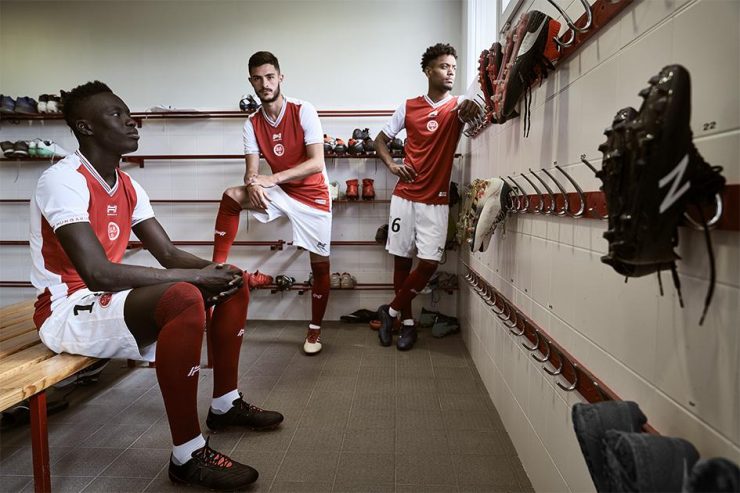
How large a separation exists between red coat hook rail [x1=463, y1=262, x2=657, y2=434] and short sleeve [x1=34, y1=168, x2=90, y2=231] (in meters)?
1.58

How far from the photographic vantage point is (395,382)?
2.60 m

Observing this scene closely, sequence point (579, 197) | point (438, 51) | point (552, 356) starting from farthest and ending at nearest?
point (438, 51), point (552, 356), point (579, 197)

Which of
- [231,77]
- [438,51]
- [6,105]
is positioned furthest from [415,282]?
[6,105]

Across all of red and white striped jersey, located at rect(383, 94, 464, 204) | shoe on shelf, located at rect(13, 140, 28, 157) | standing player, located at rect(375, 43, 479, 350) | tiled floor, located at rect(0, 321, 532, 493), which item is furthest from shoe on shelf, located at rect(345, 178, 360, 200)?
shoe on shelf, located at rect(13, 140, 28, 157)

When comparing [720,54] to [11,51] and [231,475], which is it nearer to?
[231,475]

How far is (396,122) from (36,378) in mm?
2614

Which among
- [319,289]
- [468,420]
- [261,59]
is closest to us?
[468,420]

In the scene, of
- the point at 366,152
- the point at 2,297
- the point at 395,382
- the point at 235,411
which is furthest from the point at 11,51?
the point at 395,382

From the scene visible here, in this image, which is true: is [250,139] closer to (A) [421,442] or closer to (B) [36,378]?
(B) [36,378]

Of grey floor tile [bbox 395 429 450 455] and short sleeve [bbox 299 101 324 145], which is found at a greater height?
short sleeve [bbox 299 101 324 145]

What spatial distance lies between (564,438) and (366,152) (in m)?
2.71

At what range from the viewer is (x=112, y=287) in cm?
158

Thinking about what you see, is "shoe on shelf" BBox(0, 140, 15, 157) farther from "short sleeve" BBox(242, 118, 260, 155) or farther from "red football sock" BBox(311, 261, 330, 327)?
"red football sock" BBox(311, 261, 330, 327)

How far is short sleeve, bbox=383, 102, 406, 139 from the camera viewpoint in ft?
10.9
